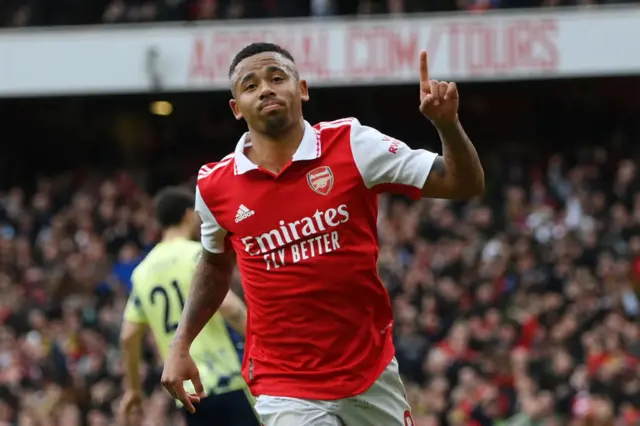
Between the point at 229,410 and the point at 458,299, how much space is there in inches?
309

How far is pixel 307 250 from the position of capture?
521 cm

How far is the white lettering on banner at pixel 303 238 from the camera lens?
17.0 feet

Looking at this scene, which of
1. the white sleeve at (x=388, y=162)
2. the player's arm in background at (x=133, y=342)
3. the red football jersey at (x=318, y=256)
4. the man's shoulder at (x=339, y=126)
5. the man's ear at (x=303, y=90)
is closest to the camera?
the white sleeve at (x=388, y=162)

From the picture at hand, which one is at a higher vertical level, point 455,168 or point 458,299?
point 455,168

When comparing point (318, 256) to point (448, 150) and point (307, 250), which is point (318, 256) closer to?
point (307, 250)

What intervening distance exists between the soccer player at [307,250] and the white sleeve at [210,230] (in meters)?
0.06

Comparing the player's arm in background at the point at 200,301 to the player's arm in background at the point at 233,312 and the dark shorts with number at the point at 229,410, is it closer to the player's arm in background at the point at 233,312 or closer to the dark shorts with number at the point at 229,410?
the player's arm in background at the point at 233,312

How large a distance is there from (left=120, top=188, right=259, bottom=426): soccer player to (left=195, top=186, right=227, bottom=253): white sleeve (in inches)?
58.5

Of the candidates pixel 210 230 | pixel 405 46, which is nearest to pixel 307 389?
pixel 210 230

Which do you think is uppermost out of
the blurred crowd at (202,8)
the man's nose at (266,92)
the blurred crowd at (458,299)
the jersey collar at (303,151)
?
the blurred crowd at (202,8)

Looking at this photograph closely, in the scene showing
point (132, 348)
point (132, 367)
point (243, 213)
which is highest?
point (243, 213)

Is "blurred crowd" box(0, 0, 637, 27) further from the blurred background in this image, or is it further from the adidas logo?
the adidas logo

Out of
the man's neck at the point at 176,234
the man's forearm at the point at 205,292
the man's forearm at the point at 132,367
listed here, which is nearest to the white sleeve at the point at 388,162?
the man's forearm at the point at 205,292

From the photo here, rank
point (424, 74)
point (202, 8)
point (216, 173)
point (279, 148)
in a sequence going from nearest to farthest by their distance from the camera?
point (424, 74) → point (279, 148) → point (216, 173) → point (202, 8)
